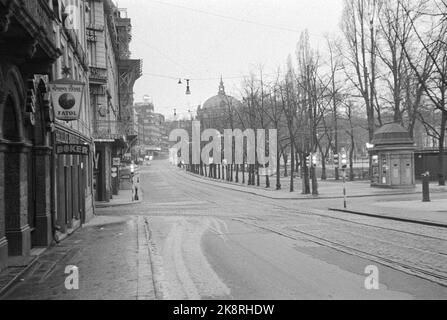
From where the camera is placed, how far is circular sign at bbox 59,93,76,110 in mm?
16094

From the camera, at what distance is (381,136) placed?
44.0 m

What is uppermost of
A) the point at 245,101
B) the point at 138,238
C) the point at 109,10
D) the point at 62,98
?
the point at 109,10

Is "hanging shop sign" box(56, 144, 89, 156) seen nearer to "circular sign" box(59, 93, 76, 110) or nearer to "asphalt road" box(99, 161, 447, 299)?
"circular sign" box(59, 93, 76, 110)

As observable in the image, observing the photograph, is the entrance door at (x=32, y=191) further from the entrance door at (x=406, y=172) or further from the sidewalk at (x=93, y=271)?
the entrance door at (x=406, y=172)

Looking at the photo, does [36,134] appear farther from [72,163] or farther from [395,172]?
[395,172]

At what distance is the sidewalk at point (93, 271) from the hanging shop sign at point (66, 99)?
398 cm

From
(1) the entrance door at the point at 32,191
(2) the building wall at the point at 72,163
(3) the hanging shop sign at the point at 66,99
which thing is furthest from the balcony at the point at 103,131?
(1) the entrance door at the point at 32,191

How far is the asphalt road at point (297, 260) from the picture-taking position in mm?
8609

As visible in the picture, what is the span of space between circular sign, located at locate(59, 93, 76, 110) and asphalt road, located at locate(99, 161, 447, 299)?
15.6 ft

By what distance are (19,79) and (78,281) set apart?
5.74 metres

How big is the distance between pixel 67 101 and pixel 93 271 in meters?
6.68
